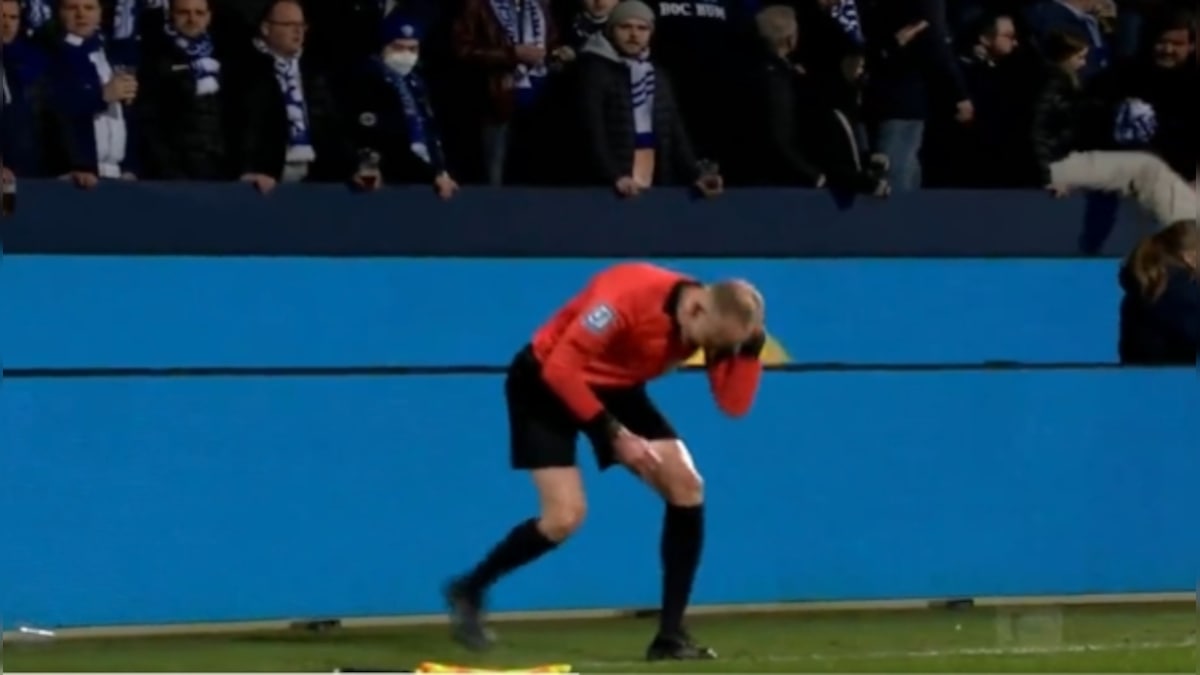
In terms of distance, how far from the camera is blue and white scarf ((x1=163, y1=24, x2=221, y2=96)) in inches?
475

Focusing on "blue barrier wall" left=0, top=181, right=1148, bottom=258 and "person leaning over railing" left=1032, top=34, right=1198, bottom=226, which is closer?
"blue barrier wall" left=0, top=181, right=1148, bottom=258

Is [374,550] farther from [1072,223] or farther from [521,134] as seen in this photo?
[1072,223]

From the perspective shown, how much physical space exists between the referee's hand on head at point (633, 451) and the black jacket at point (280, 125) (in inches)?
140

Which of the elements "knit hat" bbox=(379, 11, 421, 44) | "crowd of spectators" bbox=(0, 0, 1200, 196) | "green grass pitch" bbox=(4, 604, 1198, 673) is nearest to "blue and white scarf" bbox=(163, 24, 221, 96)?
"crowd of spectators" bbox=(0, 0, 1200, 196)

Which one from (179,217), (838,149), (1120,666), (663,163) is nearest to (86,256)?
(179,217)

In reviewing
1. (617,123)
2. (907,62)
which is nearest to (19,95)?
(617,123)

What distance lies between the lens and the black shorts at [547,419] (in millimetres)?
9781

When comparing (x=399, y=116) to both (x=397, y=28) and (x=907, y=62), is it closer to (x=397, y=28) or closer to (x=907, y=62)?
(x=397, y=28)

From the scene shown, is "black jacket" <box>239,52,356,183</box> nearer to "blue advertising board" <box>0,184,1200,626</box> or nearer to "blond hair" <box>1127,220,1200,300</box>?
"blue advertising board" <box>0,184,1200,626</box>

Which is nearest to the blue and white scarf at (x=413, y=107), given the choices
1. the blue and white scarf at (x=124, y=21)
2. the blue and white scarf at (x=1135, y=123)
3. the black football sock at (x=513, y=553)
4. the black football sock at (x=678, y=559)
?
the blue and white scarf at (x=124, y=21)

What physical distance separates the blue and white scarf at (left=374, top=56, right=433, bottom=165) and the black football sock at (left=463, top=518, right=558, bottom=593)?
10.5 ft

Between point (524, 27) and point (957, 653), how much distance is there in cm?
443

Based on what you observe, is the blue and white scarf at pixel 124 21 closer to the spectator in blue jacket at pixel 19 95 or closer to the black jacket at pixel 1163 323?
the spectator in blue jacket at pixel 19 95

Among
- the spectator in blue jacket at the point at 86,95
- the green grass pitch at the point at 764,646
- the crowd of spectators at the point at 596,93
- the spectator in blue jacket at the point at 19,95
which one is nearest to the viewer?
the green grass pitch at the point at 764,646
